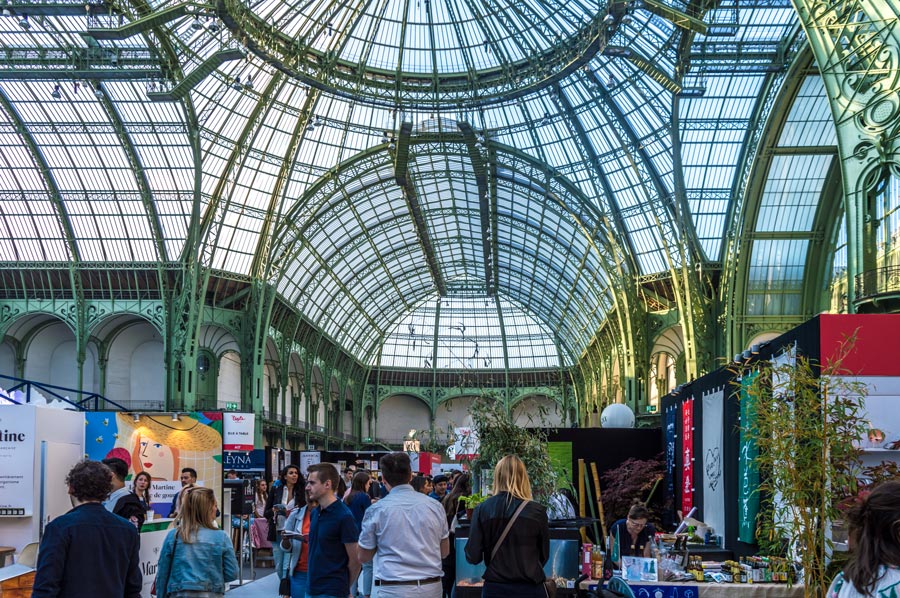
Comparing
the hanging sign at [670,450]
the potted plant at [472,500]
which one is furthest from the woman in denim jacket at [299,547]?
the hanging sign at [670,450]

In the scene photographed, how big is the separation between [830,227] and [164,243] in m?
28.7

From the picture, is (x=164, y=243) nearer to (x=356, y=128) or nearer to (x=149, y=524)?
(x=356, y=128)

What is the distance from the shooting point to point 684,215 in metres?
38.2

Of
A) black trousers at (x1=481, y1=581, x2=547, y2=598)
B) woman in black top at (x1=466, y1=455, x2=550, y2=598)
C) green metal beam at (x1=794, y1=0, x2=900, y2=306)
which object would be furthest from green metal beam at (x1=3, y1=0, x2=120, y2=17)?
black trousers at (x1=481, y1=581, x2=547, y2=598)

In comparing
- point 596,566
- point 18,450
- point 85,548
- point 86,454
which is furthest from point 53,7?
point 85,548

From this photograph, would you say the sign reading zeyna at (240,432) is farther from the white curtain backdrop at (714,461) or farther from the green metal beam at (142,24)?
the white curtain backdrop at (714,461)

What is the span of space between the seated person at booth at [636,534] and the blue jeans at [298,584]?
4.38 metres

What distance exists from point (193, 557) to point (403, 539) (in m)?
1.84

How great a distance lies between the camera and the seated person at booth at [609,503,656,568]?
41.0 ft

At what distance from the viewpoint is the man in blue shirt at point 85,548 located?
6559 millimetres

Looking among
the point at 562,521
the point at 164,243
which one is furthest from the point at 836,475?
the point at 164,243

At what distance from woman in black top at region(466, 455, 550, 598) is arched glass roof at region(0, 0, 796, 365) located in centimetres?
2279

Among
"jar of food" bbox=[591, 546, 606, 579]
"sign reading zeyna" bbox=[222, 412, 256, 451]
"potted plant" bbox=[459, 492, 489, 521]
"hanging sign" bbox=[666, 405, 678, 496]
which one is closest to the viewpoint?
"jar of food" bbox=[591, 546, 606, 579]

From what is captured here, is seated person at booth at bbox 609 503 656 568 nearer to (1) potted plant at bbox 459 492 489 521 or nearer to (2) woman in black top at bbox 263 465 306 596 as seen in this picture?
(1) potted plant at bbox 459 492 489 521
